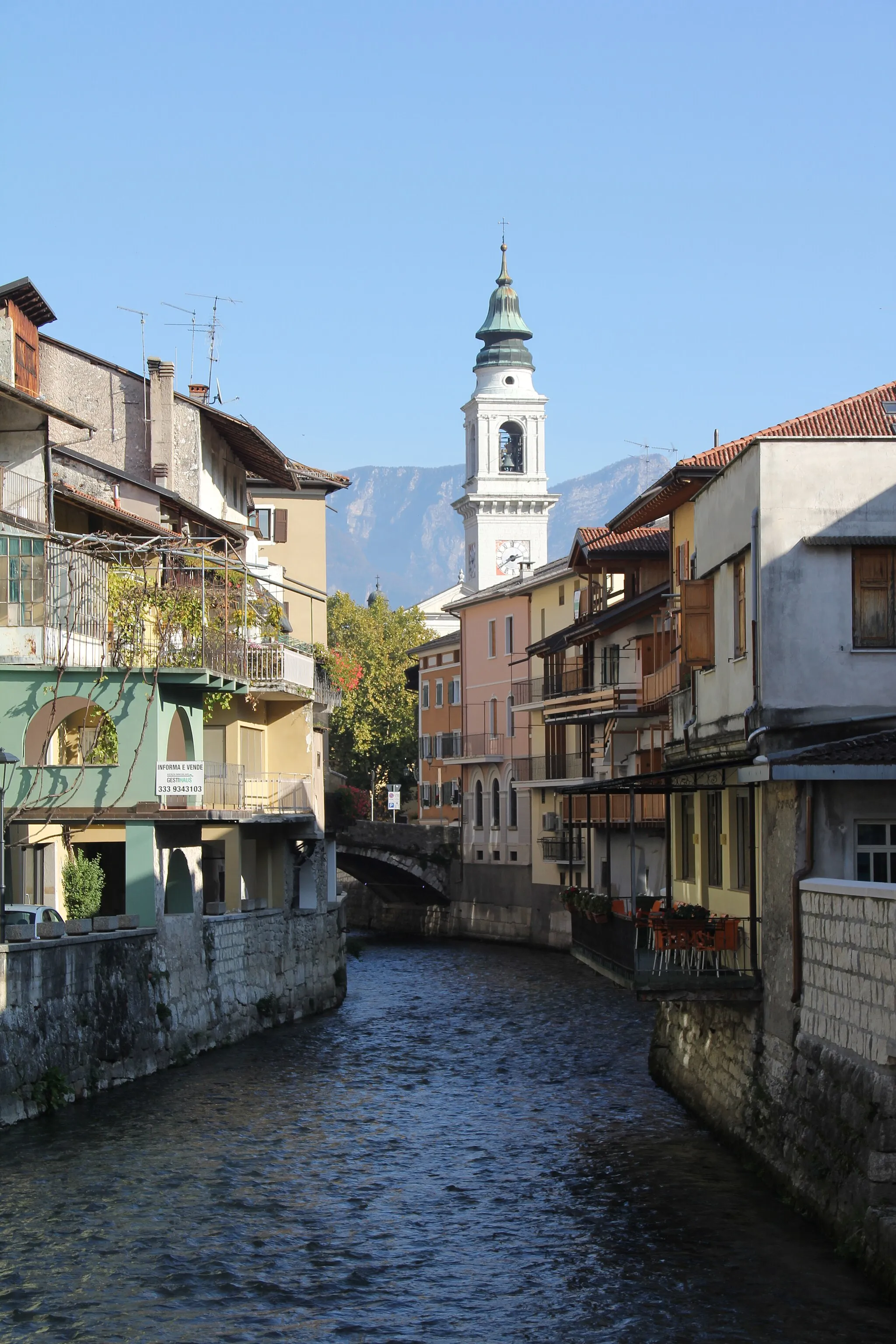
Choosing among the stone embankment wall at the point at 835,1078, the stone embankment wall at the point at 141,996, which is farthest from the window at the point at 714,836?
the stone embankment wall at the point at 141,996

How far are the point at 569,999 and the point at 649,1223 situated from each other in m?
24.1

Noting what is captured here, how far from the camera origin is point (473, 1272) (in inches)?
719

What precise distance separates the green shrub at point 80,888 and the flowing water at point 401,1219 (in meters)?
3.54

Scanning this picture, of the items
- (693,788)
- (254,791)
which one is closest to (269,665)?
(254,791)

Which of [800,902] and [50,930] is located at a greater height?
[800,902]

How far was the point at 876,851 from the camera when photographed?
771 inches

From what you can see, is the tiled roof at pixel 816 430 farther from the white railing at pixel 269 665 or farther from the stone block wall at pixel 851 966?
the white railing at pixel 269 665

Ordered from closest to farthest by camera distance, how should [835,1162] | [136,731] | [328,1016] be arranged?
1. [835,1162]
2. [136,731]
3. [328,1016]

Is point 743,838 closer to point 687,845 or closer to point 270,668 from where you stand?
point 687,845

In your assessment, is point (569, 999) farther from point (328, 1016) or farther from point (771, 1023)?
point (771, 1023)

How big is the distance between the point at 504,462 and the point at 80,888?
94.9m

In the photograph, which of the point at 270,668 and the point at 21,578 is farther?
the point at 270,668

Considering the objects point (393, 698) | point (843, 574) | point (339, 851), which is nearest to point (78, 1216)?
point (843, 574)

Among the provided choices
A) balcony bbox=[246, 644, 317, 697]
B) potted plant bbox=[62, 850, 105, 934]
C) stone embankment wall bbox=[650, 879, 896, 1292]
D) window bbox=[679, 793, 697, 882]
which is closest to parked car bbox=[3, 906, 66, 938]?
potted plant bbox=[62, 850, 105, 934]
